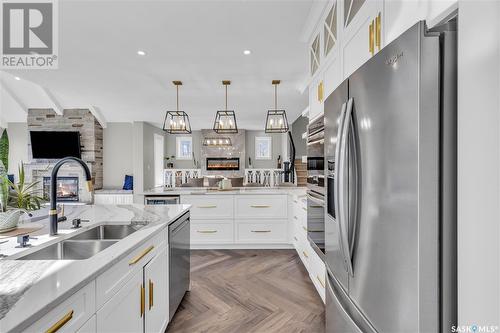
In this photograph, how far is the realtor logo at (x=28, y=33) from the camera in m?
2.18

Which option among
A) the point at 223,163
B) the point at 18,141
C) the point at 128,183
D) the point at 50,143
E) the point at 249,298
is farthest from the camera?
the point at 223,163

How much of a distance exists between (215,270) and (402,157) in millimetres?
2727

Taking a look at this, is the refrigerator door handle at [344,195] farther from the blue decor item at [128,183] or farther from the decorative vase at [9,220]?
the blue decor item at [128,183]

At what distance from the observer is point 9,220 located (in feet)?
4.53

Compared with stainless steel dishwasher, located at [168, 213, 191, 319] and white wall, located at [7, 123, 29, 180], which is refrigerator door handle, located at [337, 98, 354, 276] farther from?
white wall, located at [7, 123, 29, 180]

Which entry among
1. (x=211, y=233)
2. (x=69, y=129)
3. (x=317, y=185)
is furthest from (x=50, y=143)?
(x=317, y=185)

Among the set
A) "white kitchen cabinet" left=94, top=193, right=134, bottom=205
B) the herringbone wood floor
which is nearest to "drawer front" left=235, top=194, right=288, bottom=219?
the herringbone wood floor

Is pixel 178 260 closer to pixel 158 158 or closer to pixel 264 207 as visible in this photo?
pixel 264 207

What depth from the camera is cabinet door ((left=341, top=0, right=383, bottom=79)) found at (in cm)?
123

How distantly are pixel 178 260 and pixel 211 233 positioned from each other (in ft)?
5.26

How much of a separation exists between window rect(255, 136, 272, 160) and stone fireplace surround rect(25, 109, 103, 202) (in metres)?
5.38

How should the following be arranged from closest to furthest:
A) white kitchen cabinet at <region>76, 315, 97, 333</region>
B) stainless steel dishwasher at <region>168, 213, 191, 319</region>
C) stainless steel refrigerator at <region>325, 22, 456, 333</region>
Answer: stainless steel refrigerator at <region>325, 22, 456, 333</region>
white kitchen cabinet at <region>76, 315, 97, 333</region>
stainless steel dishwasher at <region>168, 213, 191, 319</region>
